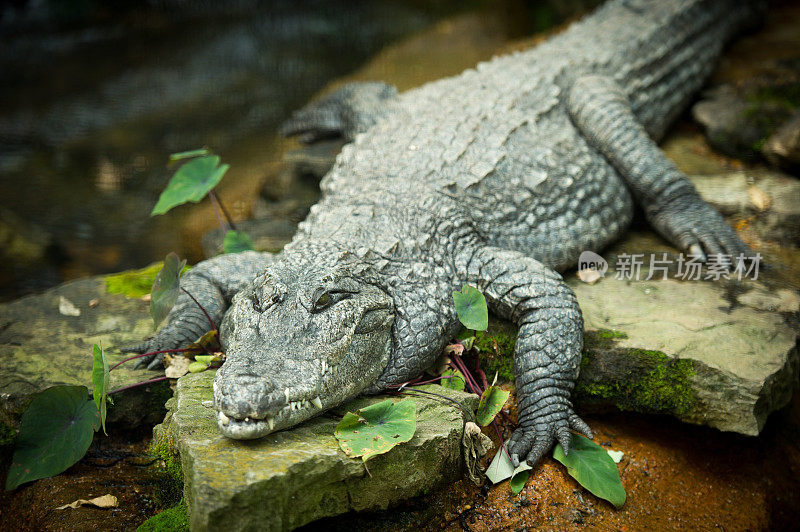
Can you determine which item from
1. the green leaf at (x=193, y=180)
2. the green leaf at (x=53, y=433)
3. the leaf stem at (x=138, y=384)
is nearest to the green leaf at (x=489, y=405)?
the leaf stem at (x=138, y=384)

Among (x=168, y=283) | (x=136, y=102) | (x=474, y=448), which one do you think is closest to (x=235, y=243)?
(x=168, y=283)

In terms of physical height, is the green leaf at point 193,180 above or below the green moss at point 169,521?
above

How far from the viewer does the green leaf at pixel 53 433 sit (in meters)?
2.77

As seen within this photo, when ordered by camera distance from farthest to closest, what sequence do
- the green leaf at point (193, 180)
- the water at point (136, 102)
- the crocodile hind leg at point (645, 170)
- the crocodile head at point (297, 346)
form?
the water at point (136, 102) → the crocodile hind leg at point (645, 170) → the green leaf at point (193, 180) → the crocodile head at point (297, 346)

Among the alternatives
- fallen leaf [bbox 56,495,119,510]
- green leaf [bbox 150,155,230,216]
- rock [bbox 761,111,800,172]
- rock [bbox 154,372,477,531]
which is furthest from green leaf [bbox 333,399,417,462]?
rock [bbox 761,111,800,172]

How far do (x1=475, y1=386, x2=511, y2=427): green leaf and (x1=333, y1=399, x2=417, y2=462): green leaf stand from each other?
0.57m

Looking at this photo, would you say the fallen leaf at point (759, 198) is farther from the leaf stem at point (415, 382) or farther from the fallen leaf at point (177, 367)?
the fallen leaf at point (177, 367)

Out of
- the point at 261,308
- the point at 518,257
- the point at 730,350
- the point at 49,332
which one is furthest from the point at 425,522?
the point at 49,332

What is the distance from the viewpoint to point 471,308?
3.15 m

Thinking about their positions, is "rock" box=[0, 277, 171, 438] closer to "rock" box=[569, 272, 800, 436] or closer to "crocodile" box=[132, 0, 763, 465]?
"crocodile" box=[132, 0, 763, 465]

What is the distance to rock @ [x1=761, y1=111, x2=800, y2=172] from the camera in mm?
4738

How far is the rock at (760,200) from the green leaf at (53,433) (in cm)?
454

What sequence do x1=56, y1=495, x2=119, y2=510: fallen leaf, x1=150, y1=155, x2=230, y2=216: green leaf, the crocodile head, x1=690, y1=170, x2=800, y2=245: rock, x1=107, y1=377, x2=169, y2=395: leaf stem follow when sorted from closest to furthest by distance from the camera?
the crocodile head < x1=56, y1=495, x2=119, y2=510: fallen leaf < x1=107, y1=377, x2=169, y2=395: leaf stem < x1=150, y1=155, x2=230, y2=216: green leaf < x1=690, y1=170, x2=800, y2=245: rock

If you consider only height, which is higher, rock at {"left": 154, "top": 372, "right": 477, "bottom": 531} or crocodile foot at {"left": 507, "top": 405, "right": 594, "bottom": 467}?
rock at {"left": 154, "top": 372, "right": 477, "bottom": 531}
